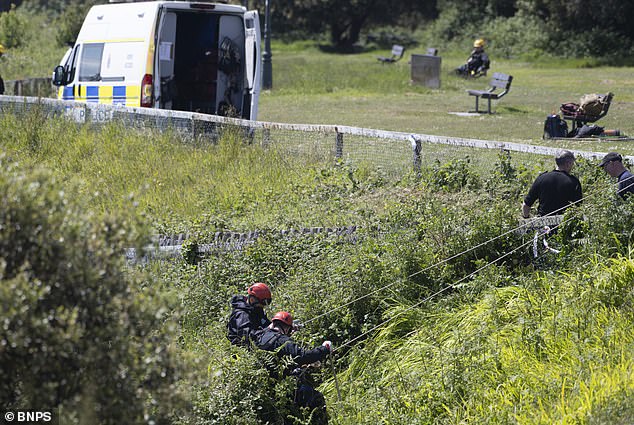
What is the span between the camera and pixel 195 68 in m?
16.5

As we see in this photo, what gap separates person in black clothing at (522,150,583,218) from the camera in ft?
30.2

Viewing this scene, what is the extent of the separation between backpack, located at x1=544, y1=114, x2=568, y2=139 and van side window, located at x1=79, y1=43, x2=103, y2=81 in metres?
7.56

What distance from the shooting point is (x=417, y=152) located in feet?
38.2

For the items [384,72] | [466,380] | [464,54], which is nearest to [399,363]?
[466,380]

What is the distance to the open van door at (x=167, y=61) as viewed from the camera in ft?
50.8

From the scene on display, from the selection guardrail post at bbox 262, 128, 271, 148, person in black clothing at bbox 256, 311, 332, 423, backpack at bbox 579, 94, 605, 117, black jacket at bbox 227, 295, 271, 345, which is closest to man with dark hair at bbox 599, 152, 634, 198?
person in black clothing at bbox 256, 311, 332, 423

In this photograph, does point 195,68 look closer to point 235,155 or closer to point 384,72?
point 235,155

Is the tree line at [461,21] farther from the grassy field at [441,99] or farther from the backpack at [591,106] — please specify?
the backpack at [591,106]

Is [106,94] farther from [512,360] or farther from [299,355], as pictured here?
[512,360]

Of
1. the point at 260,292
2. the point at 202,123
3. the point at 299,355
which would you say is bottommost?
the point at 299,355

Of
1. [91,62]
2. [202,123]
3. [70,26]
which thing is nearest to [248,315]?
[202,123]

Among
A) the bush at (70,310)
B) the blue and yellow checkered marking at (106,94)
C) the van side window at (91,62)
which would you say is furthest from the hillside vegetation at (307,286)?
the van side window at (91,62)

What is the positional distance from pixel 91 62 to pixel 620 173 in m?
9.77

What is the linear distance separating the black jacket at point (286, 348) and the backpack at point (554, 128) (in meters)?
9.36
